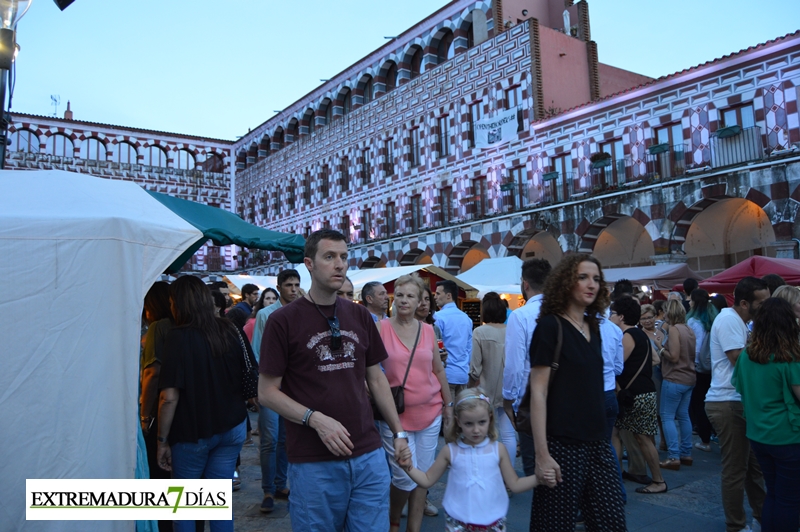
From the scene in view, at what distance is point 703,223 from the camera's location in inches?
821

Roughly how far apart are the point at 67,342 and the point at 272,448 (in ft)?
8.47

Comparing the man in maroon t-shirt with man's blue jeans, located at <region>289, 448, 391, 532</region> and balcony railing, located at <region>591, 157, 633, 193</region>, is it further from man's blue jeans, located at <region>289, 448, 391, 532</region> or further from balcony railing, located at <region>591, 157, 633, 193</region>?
balcony railing, located at <region>591, 157, 633, 193</region>

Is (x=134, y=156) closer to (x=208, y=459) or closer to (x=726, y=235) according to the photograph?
(x=726, y=235)

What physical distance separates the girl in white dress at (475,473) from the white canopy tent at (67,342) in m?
1.96

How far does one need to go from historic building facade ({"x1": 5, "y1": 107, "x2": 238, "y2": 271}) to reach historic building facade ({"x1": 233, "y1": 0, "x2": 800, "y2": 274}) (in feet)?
37.8

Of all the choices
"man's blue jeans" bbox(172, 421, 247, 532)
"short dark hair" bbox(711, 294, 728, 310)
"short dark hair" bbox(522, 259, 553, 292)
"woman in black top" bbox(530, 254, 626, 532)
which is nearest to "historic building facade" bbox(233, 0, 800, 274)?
"short dark hair" bbox(711, 294, 728, 310)

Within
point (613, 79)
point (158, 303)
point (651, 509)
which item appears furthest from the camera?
point (613, 79)

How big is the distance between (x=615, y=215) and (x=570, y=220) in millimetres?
1590

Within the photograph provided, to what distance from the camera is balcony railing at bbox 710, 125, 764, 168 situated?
16875 mm

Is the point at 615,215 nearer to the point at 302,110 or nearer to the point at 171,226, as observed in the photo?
the point at 171,226

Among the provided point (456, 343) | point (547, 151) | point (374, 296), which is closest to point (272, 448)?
point (374, 296)

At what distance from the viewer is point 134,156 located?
41281 mm

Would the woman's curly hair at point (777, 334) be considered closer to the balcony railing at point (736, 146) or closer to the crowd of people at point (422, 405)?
the crowd of people at point (422, 405)

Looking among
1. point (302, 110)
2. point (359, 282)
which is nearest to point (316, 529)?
point (359, 282)
